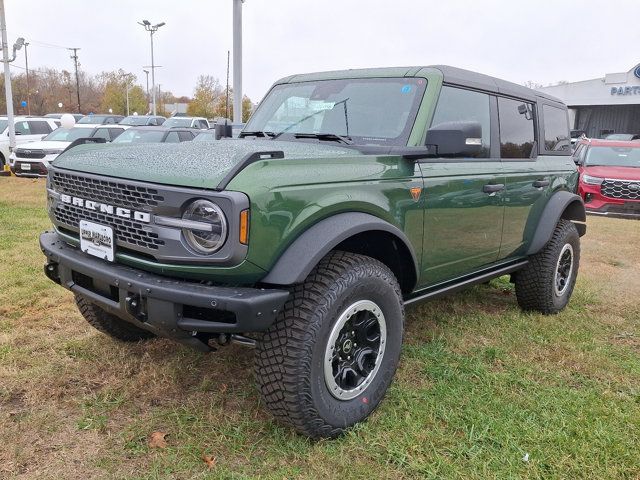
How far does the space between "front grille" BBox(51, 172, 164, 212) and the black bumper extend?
32cm

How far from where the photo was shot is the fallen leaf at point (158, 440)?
2.71m

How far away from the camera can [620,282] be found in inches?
240

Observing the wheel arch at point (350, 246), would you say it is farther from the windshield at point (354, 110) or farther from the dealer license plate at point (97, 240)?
the dealer license plate at point (97, 240)

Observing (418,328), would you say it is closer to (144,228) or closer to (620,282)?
(144,228)

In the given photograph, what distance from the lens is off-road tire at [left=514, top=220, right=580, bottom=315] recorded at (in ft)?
15.2

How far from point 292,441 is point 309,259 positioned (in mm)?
953

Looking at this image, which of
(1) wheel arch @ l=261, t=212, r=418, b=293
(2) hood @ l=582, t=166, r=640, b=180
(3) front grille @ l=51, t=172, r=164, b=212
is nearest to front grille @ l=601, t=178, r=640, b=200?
(2) hood @ l=582, t=166, r=640, b=180

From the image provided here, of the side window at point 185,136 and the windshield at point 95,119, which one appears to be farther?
the windshield at point 95,119

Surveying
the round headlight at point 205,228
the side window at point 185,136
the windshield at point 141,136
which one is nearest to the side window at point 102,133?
the windshield at point 141,136

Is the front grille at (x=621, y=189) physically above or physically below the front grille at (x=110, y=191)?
below

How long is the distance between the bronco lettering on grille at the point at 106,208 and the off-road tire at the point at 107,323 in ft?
2.63

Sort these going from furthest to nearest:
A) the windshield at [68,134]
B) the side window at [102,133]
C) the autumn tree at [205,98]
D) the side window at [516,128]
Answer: the autumn tree at [205,98], the side window at [102,133], the windshield at [68,134], the side window at [516,128]

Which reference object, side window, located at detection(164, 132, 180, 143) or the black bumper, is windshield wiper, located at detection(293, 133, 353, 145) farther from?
side window, located at detection(164, 132, 180, 143)

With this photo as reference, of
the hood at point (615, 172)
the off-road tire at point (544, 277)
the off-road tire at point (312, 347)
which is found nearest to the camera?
the off-road tire at point (312, 347)
